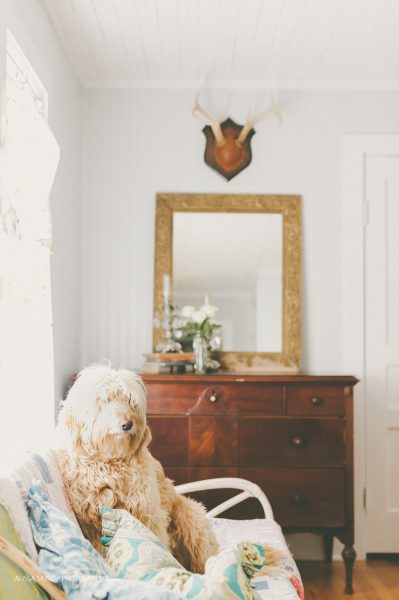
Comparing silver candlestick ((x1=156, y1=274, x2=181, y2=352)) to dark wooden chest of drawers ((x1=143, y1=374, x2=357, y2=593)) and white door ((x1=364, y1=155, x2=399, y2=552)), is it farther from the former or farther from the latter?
white door ((x1=364, y1=155, x2=399, y2=552))

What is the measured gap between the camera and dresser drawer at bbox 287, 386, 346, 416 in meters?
3.31

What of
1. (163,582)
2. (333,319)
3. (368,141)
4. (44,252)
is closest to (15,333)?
(44,252)

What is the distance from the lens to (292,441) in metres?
3.29

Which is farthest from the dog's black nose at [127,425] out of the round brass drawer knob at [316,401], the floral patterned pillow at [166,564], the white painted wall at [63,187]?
the round brass drawer knob at [316,401]

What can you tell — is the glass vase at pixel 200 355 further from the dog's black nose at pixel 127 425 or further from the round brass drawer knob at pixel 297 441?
the dog's black nose at pixel 127 425

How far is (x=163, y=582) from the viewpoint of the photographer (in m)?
1.48

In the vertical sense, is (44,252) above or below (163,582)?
above

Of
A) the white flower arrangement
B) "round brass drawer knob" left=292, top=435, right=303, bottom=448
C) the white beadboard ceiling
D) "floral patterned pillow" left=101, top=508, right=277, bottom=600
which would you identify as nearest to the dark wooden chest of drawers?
"round brass drawer knob" left=292, top=435, right=303, bottom=448

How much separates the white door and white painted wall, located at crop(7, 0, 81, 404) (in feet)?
5.26

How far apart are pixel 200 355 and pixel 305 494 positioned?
855 mm

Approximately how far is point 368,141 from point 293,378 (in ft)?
4.77

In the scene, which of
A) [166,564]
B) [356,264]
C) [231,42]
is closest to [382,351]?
[356,264]

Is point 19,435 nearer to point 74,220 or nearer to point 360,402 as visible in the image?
point 74,220

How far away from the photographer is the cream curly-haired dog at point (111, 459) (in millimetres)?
1884
